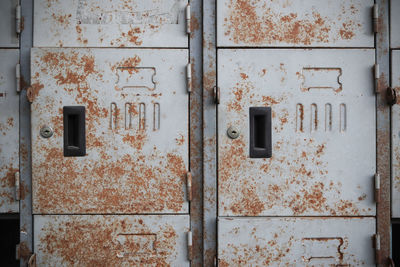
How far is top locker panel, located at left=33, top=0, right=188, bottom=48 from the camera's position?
1621 millimetres

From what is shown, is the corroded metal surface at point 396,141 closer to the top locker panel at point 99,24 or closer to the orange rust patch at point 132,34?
the top locker panel at point 99,24

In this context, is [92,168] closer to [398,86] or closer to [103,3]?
[103,3]

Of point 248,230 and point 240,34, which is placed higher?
point 240,34

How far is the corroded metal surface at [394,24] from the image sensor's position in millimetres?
1613

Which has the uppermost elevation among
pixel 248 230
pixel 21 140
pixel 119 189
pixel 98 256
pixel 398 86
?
pixel 398 86

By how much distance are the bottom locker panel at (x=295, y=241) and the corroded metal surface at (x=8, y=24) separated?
1431 mm

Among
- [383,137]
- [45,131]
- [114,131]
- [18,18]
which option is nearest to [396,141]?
[383,137]

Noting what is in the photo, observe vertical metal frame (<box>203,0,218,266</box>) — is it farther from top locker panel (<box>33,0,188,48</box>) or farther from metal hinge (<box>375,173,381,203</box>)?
metal hinge (<box>375,173,381,203</box>)

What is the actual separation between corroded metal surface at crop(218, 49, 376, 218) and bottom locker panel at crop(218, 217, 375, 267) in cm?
5

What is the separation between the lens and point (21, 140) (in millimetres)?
1632

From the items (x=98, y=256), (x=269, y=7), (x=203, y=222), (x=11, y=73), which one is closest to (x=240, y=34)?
(x=269, y=7)

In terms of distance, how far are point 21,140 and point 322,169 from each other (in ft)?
5.17

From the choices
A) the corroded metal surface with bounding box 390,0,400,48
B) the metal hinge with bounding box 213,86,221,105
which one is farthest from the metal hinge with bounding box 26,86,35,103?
the corroded metal surface with bounding box 390,0,400,48

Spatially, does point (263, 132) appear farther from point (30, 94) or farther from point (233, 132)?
point (30, 94)
